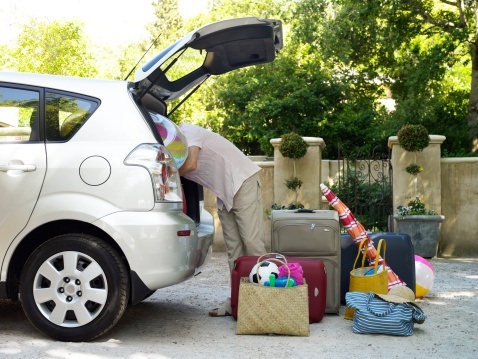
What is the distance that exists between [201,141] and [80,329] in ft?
5.70

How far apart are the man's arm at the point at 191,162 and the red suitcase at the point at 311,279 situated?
2.48 feet

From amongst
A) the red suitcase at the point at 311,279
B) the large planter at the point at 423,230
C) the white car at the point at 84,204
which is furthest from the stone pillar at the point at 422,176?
the white car at the point at 84,204

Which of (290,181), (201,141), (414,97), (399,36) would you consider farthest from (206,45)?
(414,97)

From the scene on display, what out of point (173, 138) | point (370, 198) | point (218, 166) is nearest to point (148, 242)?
point (173, 138)

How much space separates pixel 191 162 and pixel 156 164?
3.04 feet

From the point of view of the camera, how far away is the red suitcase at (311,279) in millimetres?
6180

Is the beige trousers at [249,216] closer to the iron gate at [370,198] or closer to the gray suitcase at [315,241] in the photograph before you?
the gray suitcase at [315,241]

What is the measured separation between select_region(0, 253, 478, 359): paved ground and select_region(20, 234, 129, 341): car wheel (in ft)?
0.40

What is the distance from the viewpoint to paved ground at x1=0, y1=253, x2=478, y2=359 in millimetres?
5168

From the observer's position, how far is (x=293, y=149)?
11.5 meters

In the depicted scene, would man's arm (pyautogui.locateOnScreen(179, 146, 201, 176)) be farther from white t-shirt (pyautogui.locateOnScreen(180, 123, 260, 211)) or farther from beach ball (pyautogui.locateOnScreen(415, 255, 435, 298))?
beach ball (pyautogui.locateOnScreen(415, 255, 435, 298))

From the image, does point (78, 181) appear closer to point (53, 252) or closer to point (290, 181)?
point (53, 252)

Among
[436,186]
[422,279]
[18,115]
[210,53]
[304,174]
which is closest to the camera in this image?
[18,115]

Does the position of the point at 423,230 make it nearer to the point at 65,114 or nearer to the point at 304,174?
the point at 304,174
